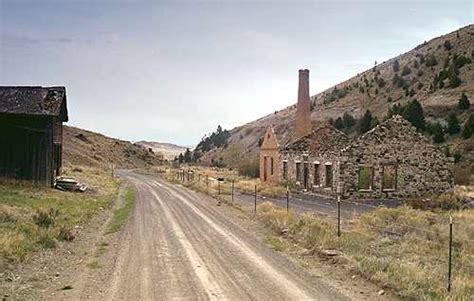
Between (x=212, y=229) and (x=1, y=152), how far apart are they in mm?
18117

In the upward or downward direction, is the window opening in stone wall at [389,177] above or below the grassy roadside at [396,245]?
above

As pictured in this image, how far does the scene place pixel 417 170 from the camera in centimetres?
3509

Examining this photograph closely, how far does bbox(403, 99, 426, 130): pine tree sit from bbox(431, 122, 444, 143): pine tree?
1.56m

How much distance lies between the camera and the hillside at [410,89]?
2601 inches

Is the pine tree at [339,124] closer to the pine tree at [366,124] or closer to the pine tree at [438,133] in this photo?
the pine tree at [366,124]

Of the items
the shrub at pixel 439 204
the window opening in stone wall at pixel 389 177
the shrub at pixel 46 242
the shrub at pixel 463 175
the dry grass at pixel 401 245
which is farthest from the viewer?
the shrub at pixel 463 175

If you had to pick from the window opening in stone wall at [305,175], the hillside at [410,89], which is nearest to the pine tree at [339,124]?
the hillside at [410,89]

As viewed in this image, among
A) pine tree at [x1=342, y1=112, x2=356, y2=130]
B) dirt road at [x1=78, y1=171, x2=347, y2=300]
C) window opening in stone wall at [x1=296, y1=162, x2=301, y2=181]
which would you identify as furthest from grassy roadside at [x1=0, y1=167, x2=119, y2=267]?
pine tree at [x1=342, y1=112, x2=356, y2=130]

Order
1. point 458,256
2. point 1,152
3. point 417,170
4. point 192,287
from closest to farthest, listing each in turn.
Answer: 1. point 192,287
2. point 458,256
3. point 1,152
4. point 417,170

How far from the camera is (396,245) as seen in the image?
51.0ft

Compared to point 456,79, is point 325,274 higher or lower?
lower

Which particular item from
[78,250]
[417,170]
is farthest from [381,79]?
[78,250]

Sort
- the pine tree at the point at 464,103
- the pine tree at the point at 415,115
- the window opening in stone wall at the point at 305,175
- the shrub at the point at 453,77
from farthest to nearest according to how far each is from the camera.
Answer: the shrub at the point at 453,77
the pine tree at the point at 464,103
the pine tree at the point at 415,115
the window opening in stone wall at the point at 305,175

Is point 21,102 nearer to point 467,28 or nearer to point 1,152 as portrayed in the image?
point 1,152
